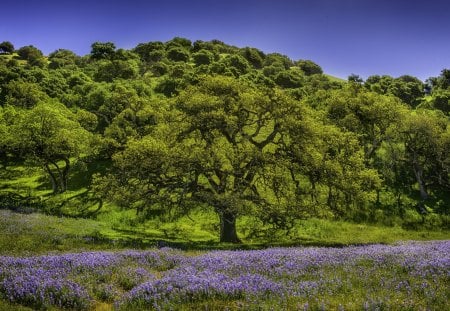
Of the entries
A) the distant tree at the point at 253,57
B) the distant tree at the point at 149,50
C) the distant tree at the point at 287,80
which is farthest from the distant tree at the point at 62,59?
the distant tree at the point at 287,80

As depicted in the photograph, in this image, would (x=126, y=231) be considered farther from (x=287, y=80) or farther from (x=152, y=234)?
(x=287, y=80)

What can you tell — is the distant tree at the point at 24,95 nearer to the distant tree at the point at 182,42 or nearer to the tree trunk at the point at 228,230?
the tree trunk at the point at 228,230

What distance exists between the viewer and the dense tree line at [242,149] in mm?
29062

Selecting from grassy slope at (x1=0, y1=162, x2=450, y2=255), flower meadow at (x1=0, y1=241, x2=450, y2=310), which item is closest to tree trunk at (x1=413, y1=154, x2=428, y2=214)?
grassy slope at (x1=0, y1=162, x2=450, y2=255)

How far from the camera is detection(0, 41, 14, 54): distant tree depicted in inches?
7077

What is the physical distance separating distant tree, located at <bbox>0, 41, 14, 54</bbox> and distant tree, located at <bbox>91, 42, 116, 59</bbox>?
2459 inches

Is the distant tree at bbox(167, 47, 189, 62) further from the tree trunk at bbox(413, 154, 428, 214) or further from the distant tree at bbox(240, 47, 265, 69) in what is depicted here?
the tree trunk at bbox(413, 154, 428, 214)

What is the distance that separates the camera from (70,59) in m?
161

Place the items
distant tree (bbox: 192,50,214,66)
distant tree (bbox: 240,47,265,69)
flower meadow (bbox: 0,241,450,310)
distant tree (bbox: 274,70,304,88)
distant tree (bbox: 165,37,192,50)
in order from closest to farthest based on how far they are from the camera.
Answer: flower meadow (bbox: 0,241,450,310), distant tree (bbox: 274,70,304,88), distant tree (bbox: 192,50,214,66), distant tree (bbox: 240,47,265,69), distant tree (bbox: 165,37,192,50)

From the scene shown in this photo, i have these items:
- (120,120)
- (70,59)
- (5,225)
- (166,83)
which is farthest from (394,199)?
(70,59)

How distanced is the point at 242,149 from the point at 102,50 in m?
122

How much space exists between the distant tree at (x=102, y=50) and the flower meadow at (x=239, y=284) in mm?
133257

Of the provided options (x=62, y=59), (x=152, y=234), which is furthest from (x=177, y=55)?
(x=152, y=234)

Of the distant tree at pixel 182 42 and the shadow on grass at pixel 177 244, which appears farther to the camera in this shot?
the distant tree at pixel 182 42
